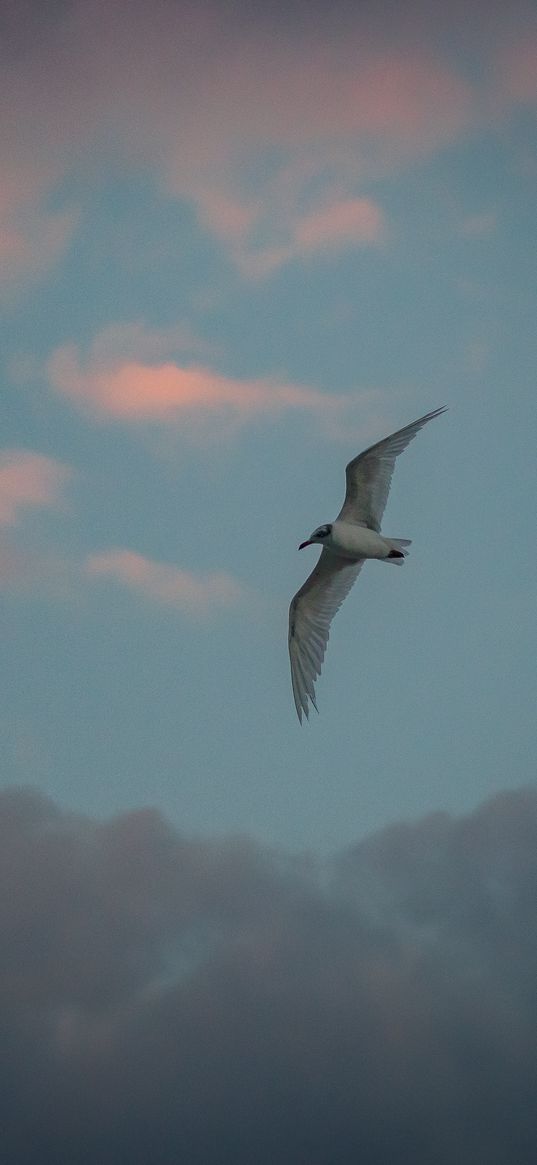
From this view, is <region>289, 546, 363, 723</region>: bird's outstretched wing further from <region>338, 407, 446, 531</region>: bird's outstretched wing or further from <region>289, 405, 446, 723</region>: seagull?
<region>338, 407, 446, 531</region>: bird's outstretched wing

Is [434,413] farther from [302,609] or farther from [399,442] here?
[302,609]

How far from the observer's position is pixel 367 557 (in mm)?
46688

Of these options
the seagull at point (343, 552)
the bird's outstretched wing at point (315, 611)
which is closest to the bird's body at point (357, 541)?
the seagull at point (343, 552)

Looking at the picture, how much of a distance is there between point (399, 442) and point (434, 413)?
2169 mm

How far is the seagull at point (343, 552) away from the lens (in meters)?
45.2

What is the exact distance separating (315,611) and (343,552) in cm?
324

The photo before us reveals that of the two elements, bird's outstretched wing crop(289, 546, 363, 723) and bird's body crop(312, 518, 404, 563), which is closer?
bird's body crop(312, 518, 404, 563)

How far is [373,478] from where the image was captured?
45688mm

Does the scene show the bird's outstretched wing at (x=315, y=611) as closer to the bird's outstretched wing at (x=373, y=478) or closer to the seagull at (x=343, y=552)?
the seagull at (x=343, y=552)

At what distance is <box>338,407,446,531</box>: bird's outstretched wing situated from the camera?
147 ft

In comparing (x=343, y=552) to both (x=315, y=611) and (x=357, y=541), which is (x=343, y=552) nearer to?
(x=357, y=541)

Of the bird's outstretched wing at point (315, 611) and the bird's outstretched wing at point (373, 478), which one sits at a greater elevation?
the bird's outstretched wing at point (373, 478)

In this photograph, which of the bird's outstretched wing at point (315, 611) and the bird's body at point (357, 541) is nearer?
the bird's body at point (357, 541)

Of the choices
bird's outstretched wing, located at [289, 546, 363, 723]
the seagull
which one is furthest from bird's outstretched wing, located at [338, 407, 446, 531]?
bird's outstretched wing, located at [289, 546, 363, 723]
